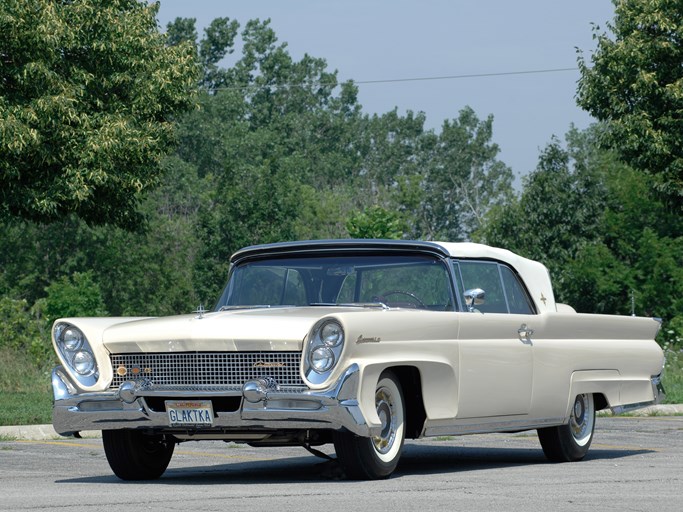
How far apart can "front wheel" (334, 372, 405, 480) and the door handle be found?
1608 millimetres

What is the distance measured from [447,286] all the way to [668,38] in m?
22.6

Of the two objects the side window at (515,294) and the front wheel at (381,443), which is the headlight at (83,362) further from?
the side window at (515,294)

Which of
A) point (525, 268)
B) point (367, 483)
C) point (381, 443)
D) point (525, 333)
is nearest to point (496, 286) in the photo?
point (525, 333)

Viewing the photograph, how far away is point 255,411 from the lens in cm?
943

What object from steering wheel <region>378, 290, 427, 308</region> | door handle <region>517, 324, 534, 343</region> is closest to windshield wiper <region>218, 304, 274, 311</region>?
steering wheel <region>378, 290, 427, 308</region>

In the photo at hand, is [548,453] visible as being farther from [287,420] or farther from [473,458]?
[287,420]

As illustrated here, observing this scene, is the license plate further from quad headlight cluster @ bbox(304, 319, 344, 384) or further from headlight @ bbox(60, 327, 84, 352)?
headlight @ bbox(60, 327, 84, 352)

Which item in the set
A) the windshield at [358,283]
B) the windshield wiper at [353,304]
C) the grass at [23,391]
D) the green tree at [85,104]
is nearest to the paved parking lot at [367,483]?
the windshield wiper at [353,304]

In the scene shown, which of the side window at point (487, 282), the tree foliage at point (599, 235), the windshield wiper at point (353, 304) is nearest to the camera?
the windshield wiper at point (353, 304)

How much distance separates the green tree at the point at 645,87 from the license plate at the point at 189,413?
2331cm

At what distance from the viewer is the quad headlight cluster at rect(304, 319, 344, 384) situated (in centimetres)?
945

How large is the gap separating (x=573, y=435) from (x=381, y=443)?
2766 mm

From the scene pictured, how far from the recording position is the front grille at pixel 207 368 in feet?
31.4

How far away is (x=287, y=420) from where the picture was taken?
938cm
